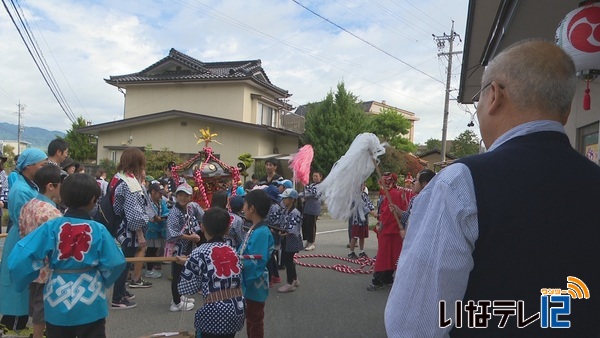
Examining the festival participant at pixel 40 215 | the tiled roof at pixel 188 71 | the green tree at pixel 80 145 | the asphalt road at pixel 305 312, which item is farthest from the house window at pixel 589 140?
the green tree at pixel 80 145

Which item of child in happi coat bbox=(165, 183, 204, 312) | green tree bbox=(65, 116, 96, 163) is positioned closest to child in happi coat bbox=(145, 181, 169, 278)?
child in happi coat bbox=(165, 183, 204, 312)

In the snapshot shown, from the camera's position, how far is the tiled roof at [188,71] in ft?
81.6

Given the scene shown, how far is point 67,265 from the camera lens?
10.0 feet

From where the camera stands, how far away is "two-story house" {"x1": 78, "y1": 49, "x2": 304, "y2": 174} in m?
22.8

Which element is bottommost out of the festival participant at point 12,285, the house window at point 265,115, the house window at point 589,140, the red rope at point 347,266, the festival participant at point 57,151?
the red rope at point 347,266

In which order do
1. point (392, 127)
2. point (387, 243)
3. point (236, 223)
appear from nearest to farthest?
point (236, 223)
point (387, 243)
point (392, 127)

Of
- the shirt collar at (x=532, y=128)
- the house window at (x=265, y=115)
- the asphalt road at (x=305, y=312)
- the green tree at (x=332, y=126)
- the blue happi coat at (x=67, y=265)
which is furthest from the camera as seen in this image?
the house window at (x=265, y=115)

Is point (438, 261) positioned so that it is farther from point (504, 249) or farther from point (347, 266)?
point (347, 266)

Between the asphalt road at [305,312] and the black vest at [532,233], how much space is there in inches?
150

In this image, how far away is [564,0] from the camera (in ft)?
15.0

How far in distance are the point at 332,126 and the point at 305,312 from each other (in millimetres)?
19281

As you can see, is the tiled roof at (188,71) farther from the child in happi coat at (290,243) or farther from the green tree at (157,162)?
the child in happi coat at (290,243)

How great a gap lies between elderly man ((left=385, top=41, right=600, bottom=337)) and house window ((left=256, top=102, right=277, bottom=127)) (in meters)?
24.2

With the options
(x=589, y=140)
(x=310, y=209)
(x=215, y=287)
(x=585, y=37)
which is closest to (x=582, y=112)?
(x=589, y=140)
